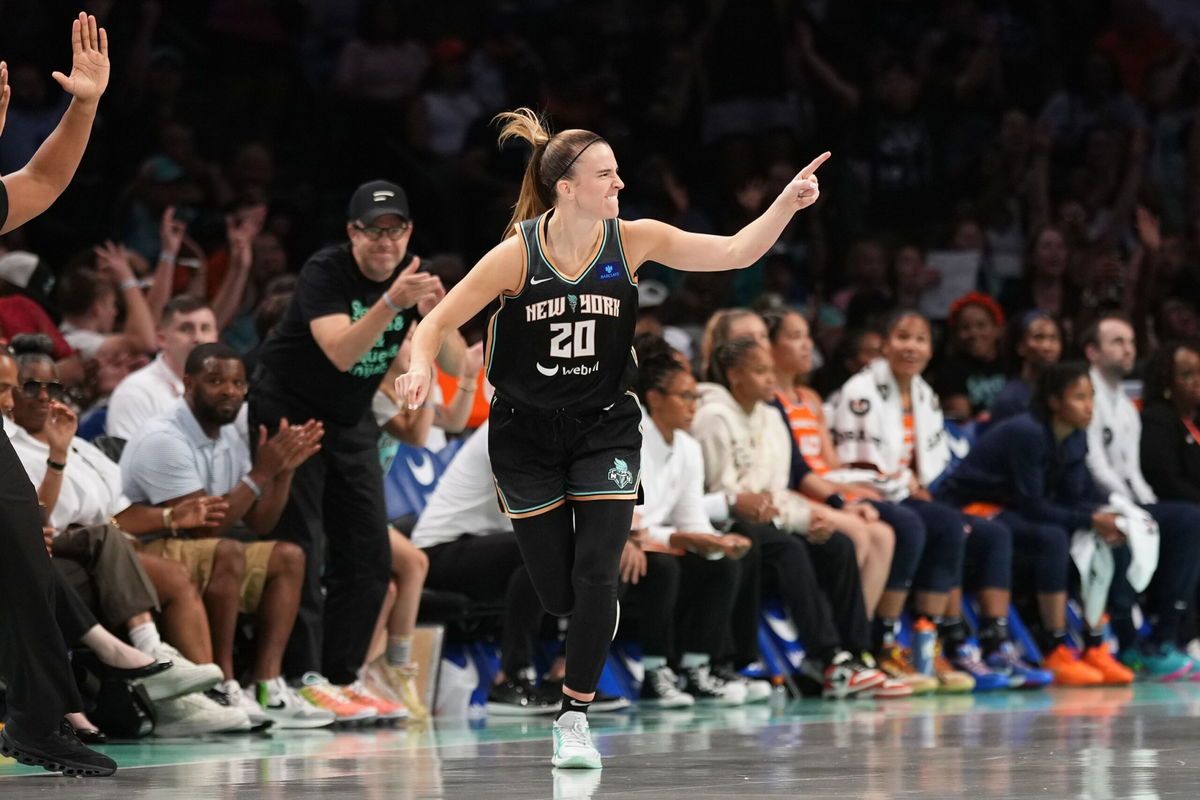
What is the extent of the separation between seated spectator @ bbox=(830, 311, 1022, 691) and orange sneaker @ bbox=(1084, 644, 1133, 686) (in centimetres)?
45

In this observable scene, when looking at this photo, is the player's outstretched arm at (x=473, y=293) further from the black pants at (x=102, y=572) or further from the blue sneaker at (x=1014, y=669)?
the blue sneaker at (x=1014, y=669)

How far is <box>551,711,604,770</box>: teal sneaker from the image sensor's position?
5.66 meters

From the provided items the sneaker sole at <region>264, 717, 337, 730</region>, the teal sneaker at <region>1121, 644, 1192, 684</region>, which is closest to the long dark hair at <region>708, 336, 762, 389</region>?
the sneaker sole at <region>264, 717, 337, 730</region>

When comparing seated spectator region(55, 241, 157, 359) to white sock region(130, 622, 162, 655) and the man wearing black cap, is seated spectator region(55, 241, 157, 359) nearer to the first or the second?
the man wearing black cap

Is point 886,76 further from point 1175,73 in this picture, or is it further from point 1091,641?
point 1091,641

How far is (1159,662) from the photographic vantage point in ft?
32.2

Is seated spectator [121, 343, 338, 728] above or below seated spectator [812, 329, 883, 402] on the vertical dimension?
below

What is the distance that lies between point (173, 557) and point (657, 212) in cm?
570

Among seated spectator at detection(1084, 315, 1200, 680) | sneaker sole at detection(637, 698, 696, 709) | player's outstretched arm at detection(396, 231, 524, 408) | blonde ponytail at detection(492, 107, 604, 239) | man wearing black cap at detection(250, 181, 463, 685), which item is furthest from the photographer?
seated spectator at detection(1084, 315, 1200, 680)

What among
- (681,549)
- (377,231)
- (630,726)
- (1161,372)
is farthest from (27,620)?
(1161,372)

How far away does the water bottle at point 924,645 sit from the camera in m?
9.03

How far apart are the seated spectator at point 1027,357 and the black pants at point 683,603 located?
236 cm

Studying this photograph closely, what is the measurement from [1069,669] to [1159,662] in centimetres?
63

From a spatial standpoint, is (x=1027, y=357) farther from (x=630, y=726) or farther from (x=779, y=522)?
(x=630, y=726)
